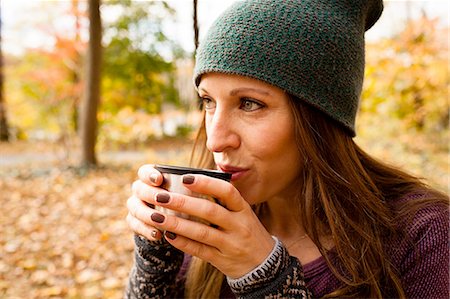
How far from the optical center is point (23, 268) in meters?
4.20

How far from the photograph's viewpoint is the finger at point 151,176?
1.25 metres

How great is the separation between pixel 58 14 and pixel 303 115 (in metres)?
12.9

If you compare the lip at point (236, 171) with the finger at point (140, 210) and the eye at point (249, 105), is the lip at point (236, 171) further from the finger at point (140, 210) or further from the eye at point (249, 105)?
the finger at point (140, 210)

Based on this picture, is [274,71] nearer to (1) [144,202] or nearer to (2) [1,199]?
(1) [144,202]

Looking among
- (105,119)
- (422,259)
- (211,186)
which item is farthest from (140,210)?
(105,119)

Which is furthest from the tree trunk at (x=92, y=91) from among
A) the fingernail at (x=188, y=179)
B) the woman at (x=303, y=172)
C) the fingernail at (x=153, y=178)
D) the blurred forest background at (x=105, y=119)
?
the fingernail at (x=188, y=179)

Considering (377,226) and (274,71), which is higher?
(274,71)

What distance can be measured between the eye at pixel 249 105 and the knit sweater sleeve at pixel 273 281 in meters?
0.46

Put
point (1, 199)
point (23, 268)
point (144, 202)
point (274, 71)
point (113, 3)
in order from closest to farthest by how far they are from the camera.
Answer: point (144, 202), point (274, 71), point (23, 268), point (1, 199), point (113, 3)

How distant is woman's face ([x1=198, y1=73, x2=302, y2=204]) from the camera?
149cm

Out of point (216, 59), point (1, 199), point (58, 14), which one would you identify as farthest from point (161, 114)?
point (216, 59)

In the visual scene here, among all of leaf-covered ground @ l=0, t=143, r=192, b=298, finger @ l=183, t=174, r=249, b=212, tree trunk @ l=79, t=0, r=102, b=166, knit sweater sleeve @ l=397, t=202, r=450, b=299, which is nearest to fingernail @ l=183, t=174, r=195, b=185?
finger @ l=183, t=174, r=249, b=212

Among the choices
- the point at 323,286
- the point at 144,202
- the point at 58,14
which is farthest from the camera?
the point at 58,14

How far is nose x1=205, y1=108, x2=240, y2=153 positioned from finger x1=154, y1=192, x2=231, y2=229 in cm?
32
